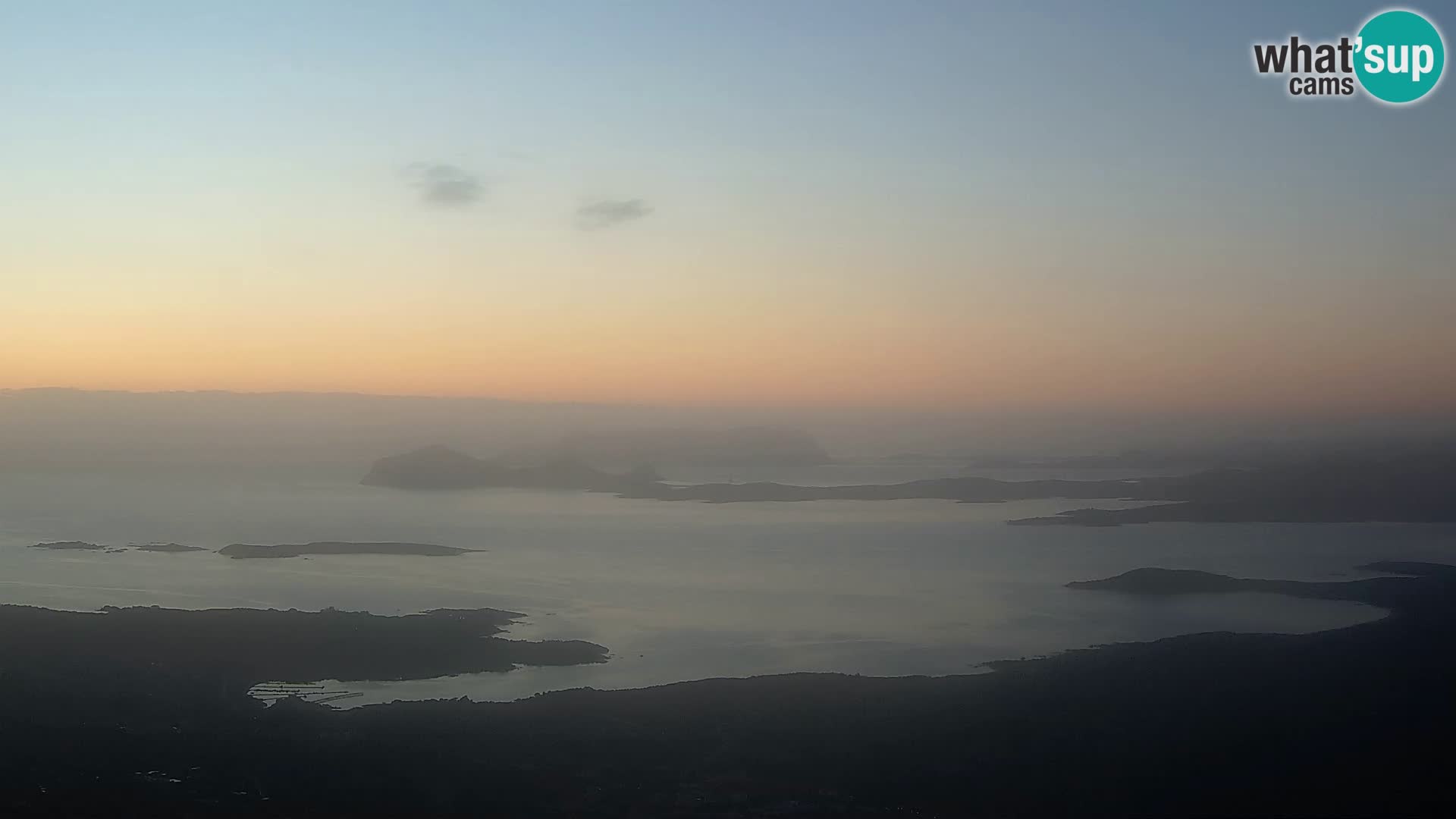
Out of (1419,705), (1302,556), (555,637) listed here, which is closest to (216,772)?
(555,637)

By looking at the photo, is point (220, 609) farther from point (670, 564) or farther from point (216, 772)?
point (670, 564)

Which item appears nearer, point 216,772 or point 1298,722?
point 216,772

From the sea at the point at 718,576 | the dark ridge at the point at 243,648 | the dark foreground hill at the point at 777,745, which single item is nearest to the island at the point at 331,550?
the sea at the point at 718,576

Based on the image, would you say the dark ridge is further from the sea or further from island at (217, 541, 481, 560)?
island at (217, 541, 481, 560)

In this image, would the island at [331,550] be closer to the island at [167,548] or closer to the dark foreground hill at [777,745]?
the island at [167,548]

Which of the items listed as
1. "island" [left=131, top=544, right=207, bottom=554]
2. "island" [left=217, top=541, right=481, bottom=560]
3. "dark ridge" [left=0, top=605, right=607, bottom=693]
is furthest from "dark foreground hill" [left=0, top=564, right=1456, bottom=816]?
"island" [left=131, top=544, right=207, bottom=554]

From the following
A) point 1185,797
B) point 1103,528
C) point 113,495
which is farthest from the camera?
point 113,495

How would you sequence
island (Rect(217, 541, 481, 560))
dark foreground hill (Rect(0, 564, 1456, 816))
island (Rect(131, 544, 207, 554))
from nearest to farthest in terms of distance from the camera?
dark foreground hill (Rect(0, 564, 1456, 816)) < island (Rect(217, 541, 481, 560)) < island (Rect(131, 544, 207, 554))
